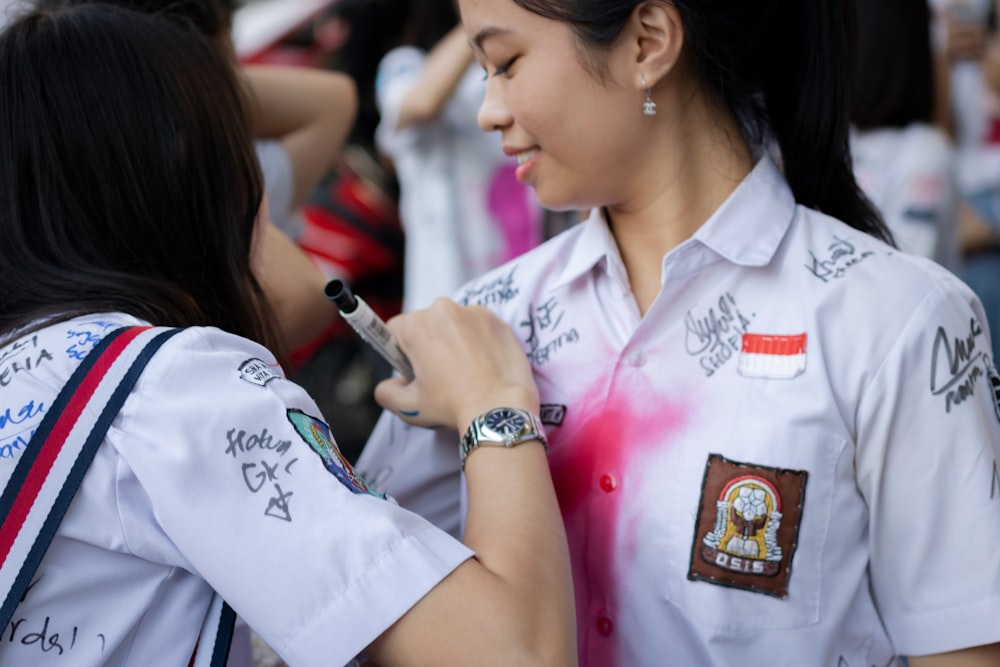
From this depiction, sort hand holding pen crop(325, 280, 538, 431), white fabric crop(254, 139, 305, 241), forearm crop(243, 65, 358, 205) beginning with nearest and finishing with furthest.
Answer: hand holding pen crop(325, 280, 538, 431)
white fabric crop(254, 139, 305, 241)
forearm crop(243, 65, 358, 205)

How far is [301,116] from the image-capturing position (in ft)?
8.25

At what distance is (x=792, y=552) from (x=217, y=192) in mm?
885

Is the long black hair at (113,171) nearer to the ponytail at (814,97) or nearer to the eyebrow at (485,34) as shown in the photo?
the eyebrow at (485,34)

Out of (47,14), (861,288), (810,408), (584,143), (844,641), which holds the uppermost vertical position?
(47,14)

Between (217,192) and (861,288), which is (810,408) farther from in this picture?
(217,192)

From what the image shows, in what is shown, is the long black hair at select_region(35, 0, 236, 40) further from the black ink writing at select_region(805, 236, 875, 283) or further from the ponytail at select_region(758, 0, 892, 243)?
the black ink writing at select_region(805, 236, 875, 283)

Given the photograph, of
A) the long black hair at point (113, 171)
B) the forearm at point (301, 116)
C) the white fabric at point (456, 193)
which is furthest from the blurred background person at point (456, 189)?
the long black hair at point (113, 171)

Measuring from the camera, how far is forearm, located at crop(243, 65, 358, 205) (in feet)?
8.07

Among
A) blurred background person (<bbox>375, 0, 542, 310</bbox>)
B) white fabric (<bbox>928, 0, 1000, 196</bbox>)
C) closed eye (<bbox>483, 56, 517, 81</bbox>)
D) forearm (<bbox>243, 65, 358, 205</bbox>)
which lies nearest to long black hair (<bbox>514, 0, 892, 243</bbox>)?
closed eye (<bbox>483, 56, 517, 81</bbox>)

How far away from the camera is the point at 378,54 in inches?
179

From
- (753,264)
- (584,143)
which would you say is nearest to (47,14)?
(584,143)

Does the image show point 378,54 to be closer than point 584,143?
No

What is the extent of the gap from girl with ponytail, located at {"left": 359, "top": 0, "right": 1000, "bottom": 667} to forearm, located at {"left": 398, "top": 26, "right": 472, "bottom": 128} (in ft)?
6.29

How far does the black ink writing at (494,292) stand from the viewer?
69.2 inches
